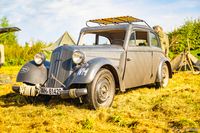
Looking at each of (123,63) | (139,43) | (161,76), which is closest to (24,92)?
(123,63)

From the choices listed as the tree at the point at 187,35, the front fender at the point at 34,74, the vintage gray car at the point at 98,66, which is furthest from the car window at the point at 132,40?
the tree at the point at 187,35

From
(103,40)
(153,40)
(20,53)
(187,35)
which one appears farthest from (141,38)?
(20,53)

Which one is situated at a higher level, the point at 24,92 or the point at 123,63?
the point at 123,63

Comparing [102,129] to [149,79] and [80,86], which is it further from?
[149,79]

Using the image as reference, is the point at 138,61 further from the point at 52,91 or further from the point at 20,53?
the point at 20,53

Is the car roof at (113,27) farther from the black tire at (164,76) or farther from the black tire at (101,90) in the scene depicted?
the black tire at (101,90)

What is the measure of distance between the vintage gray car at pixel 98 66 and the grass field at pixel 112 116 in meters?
0.32

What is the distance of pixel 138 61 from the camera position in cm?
765

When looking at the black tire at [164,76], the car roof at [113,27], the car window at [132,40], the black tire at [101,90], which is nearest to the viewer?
the black tire at [101,90]

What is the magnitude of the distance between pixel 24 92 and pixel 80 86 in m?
1.09

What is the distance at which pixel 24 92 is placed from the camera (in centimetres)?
623

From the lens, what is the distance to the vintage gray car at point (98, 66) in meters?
5.96

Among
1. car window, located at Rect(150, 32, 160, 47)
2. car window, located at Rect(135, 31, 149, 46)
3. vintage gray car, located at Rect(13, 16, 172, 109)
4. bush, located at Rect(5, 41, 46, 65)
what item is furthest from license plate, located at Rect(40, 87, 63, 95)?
bush, located at Rect(5, 41, 46, 65)

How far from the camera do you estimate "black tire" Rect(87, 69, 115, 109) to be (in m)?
5.87
